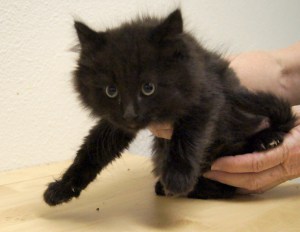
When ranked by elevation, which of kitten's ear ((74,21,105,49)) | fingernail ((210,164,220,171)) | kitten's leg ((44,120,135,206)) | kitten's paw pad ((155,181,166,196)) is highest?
kitten's ear ((74,21,105,49))

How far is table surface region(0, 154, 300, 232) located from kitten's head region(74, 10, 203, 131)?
0.99 ft

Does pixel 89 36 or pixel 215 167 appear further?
pixel 215 167

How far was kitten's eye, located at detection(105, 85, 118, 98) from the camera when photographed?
1.08m

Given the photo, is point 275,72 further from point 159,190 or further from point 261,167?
point 159,190

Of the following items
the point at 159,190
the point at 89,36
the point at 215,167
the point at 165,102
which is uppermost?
the point at 89,36

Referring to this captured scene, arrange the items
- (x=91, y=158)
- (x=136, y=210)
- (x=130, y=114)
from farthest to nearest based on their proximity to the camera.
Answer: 1. (x=91, y=158)
2. (x=136, y=210)
3. (x=130, y=114)

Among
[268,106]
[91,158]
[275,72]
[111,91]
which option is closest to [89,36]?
[111,91]

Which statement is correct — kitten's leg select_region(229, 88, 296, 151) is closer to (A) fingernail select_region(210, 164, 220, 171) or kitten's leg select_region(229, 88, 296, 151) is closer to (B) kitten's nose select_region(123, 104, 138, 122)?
(A) fingernail select_region(210, 164, 220, 171)

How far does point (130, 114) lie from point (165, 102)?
0.38 feet

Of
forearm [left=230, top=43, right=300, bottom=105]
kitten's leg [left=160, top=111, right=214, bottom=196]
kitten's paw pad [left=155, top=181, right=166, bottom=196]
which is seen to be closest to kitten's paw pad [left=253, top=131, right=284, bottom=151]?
kitten's leg [left=160, top=111, right=214, bottom=196]

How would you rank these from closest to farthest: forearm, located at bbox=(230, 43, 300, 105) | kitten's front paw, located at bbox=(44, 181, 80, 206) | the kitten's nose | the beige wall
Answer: the kitten's nose
kitten's front paw, located at bbox=(44, 181, 80, 206)
the beige wall
forearm, located at bbox=(230, 43, 300, 105)

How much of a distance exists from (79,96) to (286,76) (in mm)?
1115

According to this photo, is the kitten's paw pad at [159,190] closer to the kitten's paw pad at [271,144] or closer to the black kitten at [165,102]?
the black kitten at [165,102]

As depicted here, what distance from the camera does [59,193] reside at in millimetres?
1242
